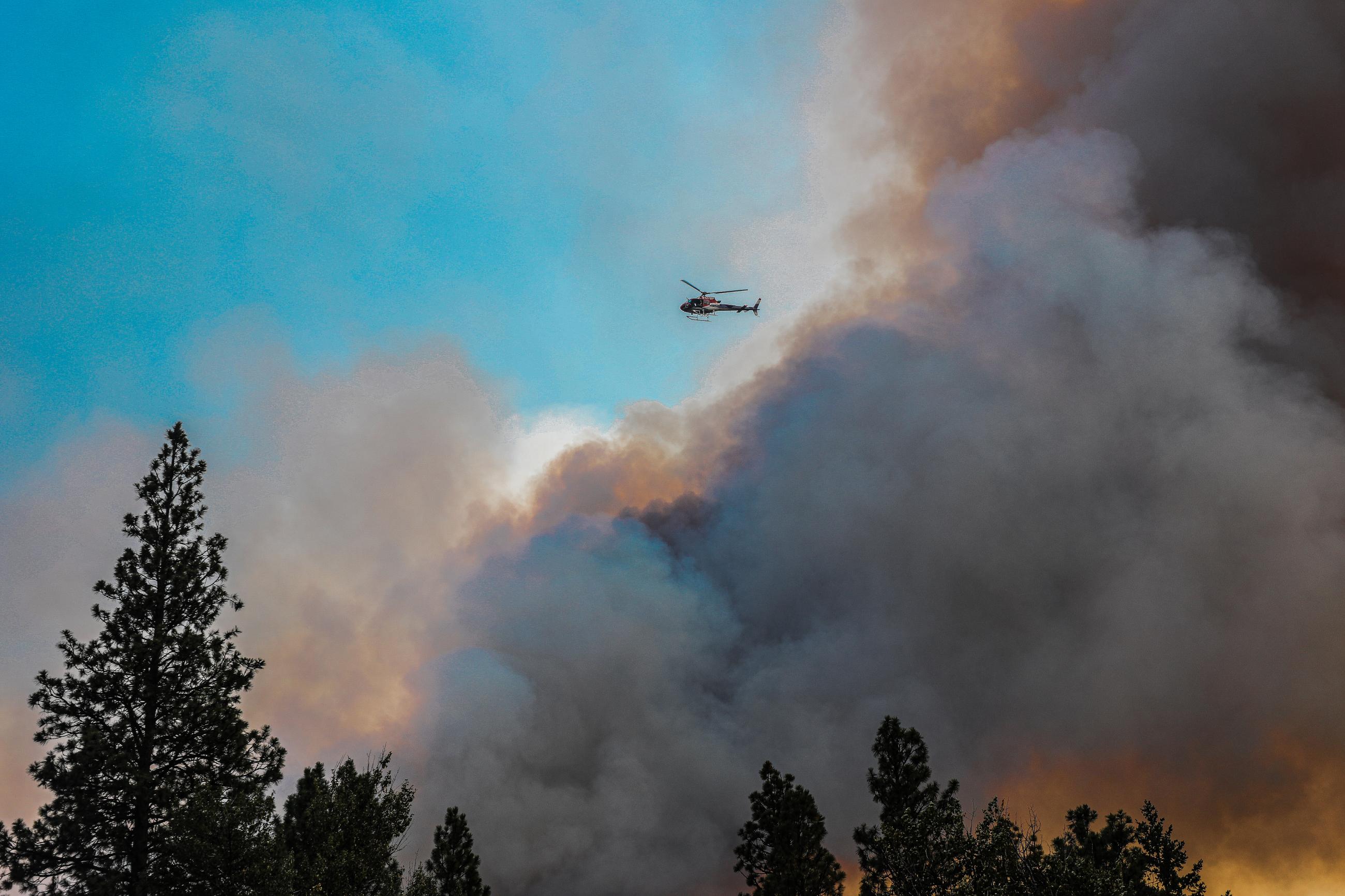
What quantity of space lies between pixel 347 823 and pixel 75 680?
22.2 meters

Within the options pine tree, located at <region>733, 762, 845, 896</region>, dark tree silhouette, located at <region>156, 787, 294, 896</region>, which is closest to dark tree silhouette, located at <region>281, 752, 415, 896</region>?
dark tree silhouette, located at <region>156, 787, 294, 896</region>

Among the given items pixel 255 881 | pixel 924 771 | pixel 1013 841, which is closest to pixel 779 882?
pixel 924 771

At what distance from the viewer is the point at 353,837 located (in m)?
57.7

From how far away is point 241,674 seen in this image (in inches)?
1908

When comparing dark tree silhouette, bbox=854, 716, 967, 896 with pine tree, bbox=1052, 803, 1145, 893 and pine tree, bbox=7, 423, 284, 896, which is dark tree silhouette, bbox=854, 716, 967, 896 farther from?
pine tree, bbox=7, 423, 284, 896

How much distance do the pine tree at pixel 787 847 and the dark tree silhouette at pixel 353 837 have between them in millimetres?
35974

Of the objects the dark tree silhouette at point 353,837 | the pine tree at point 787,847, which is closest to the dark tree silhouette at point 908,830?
the pine tree at point 787,847

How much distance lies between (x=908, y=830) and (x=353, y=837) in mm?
40106

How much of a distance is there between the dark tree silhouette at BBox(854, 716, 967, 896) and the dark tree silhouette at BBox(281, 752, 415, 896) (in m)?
36.3

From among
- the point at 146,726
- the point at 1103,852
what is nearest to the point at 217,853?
the point at 146,726

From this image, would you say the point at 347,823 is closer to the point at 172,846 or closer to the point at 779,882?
the point at 172,846

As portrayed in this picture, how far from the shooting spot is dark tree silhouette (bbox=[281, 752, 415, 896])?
54844mm

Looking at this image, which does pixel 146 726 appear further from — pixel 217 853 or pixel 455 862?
pixel 455 862

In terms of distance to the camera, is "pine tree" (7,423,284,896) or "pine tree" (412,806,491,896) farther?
"pine tree" (412,806,491,896)
